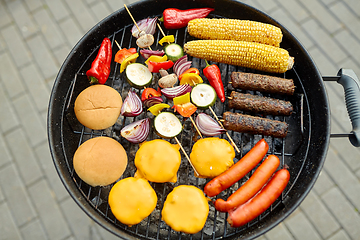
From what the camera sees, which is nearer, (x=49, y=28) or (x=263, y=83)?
(x=263, y=83)

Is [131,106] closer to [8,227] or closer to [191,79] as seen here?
[191,79]

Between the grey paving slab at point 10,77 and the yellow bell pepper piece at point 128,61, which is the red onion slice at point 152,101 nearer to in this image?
the yellow bell pepper piece at point 128,61

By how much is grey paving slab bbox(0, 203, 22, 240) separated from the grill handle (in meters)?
4.72

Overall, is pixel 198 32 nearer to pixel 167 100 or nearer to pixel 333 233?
pixel 167 100

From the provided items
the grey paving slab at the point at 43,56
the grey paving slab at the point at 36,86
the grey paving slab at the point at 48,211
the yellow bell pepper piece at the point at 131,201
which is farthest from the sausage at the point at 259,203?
the grey paving slab at the point at 43,56

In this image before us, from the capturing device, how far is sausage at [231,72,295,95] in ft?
10.8

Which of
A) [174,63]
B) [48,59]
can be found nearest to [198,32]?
[174,63]

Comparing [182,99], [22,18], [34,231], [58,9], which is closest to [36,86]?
[22,18]

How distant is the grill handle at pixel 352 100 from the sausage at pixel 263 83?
1.64 ft

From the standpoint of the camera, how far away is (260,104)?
3268 millimetres

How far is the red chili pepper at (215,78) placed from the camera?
336 cm

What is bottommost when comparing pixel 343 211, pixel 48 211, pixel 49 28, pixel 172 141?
pixel 343 211

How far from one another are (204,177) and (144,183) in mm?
733

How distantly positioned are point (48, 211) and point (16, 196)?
0.59 meters
